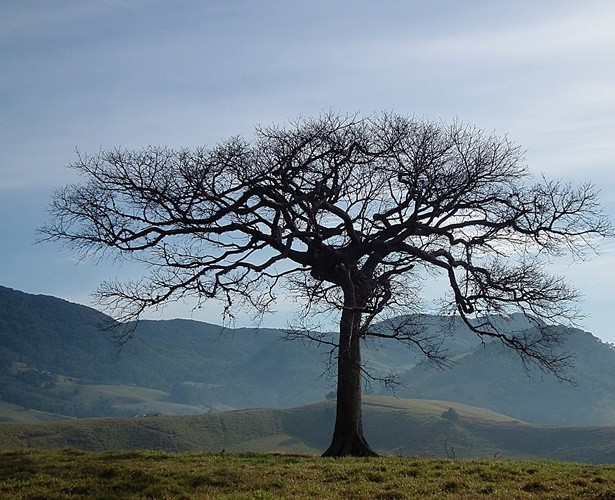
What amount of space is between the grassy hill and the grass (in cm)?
9945

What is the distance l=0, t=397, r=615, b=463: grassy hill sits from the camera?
124 m

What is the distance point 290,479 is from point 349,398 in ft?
27.6

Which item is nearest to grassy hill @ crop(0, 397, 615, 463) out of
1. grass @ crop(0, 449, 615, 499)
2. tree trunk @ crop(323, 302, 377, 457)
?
tree trunk @ crop(323, 302, 377, 457)

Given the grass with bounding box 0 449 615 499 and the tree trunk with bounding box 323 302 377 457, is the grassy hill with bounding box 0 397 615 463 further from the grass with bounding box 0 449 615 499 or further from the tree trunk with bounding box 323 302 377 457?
the grass with bounding box 0 449 615 499

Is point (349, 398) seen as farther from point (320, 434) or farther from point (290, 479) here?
point (320, 434)

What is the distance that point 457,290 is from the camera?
24500 mm

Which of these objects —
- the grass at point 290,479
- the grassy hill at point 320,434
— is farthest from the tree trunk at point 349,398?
the grassy hill at point 320,434

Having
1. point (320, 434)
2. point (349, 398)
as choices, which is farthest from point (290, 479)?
point (320, 434)

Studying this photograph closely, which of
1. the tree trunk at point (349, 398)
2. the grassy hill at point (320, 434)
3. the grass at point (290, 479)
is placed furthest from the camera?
the grassy hill at point (320, 434)

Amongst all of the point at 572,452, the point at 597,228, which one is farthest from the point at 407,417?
the point at 597,228

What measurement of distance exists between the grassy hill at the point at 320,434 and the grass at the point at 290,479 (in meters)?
99.5

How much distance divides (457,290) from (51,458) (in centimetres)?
1421

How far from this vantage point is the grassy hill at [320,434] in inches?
4894

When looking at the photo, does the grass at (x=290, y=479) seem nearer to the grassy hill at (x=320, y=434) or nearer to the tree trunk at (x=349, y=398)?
the tree trunk at (x=349, y=398)
